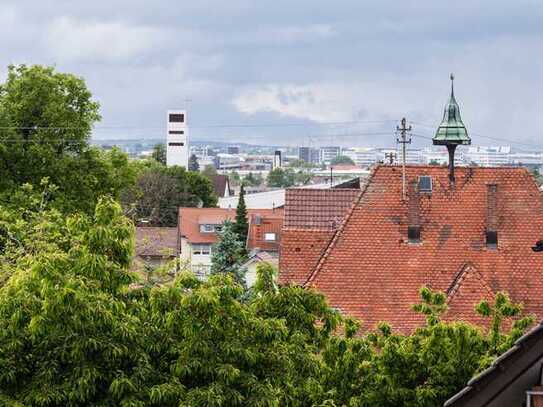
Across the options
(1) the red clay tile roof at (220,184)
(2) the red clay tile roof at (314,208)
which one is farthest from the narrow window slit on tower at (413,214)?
(1) the red clay tile roof at (220,184)

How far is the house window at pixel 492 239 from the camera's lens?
100 feet

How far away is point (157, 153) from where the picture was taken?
170 m

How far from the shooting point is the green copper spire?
116 ft

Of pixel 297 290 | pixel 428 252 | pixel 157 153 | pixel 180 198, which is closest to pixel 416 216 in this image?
pixel 428 252

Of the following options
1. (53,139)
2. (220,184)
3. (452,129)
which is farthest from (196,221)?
(220,184)

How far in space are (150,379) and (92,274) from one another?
1616 mm

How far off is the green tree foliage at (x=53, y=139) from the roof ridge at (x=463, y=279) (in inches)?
744

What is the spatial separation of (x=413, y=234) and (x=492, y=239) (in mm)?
1893

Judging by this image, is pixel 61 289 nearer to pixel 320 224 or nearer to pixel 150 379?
pixel 150 379

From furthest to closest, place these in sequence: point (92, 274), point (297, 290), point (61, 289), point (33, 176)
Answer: point (33, 176) → point (297, 290) → point (92, 274) → point (61, 289)

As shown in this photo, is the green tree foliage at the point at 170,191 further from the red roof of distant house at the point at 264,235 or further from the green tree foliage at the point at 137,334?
the green tree foliage at the point at 137,334

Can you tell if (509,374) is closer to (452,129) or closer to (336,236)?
(336,236)

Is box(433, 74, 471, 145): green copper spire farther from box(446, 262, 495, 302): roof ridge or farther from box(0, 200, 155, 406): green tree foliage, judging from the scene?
box(0, 200, 155, 406): green tree foliage

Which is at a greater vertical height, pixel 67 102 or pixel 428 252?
pixel 67 102
